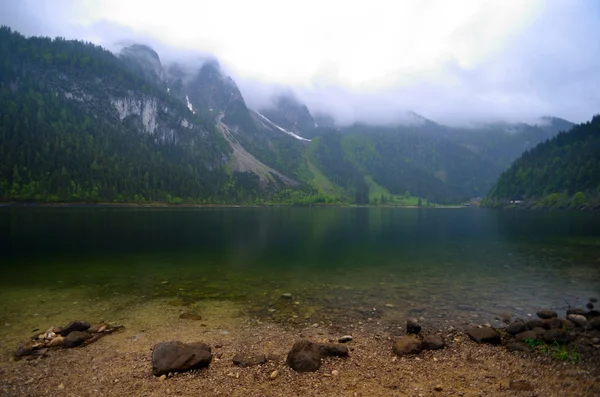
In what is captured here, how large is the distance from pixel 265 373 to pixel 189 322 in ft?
27.7

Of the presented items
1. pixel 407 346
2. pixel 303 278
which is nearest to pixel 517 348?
pixel 407 346

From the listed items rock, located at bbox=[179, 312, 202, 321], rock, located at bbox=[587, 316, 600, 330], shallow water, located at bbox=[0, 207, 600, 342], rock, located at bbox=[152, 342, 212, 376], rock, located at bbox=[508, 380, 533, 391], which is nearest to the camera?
rock, located at bbox=[508, 380, 533, 391]

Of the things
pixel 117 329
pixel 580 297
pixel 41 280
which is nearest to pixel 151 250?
pixel 41 280

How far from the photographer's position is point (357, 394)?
1153 cm

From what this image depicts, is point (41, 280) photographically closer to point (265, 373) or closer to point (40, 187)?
point (265, 373)

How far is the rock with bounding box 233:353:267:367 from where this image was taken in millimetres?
13719

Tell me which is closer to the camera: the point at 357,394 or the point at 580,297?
the point at 357,394

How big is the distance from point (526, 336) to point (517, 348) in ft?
4.92

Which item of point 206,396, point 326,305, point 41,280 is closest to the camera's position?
point 206,396

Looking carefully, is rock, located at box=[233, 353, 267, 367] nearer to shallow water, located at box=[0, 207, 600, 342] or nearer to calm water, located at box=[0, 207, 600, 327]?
shallow water, located at box=[0, 207, 600, 342]

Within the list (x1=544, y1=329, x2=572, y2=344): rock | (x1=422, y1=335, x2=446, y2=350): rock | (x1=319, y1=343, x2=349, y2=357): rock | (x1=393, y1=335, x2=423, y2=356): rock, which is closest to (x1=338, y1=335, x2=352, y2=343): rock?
(x1=319, y1=343, x2=349, y2=357): rock

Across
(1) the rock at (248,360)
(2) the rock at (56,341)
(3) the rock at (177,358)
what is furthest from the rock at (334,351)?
(2) the rock at (56,341)

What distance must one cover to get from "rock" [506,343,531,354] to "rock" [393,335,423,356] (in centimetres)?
418

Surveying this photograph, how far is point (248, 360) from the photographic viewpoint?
1397 cm
